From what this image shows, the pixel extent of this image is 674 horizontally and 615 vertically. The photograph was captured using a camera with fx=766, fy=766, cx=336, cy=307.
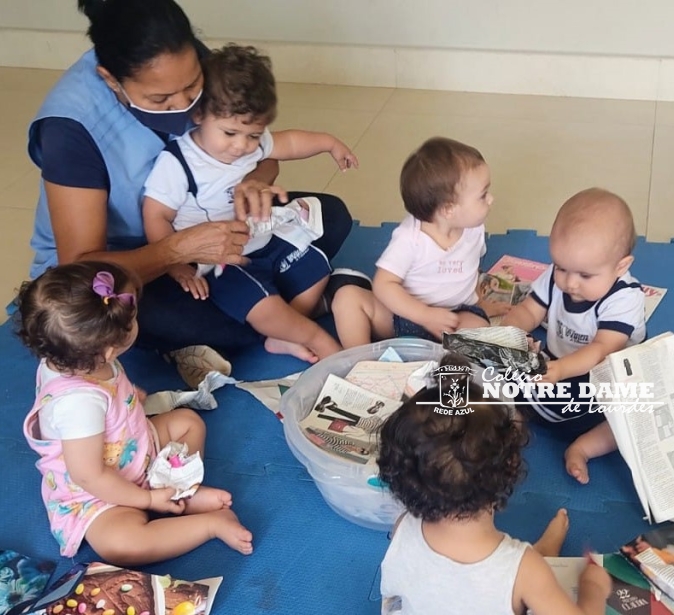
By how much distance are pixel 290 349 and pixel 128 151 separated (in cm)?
52

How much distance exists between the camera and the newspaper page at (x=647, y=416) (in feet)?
3.90

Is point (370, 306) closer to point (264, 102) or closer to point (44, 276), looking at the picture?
point (264, 102)

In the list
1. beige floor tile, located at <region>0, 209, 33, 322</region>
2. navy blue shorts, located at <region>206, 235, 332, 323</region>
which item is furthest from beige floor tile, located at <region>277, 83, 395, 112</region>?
navy blue shorts, located at <region>206, 235, 332, 323</region>

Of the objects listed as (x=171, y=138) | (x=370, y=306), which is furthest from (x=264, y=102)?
(x=370, y=306)

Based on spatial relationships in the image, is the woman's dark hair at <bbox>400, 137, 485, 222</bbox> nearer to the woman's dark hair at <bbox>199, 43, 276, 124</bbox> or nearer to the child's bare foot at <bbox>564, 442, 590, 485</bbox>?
the woman's dark hair at <bbox>199, 43, 276, 124</bbox>

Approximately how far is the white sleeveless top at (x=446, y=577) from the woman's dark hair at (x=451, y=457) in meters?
0.05

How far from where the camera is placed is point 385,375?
142 centimetres

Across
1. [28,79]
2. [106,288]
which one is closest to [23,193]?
[28,79]

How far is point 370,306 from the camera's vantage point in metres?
1.59

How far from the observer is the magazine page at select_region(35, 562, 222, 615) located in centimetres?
107

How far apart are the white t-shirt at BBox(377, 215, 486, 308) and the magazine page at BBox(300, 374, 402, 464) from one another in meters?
0.26

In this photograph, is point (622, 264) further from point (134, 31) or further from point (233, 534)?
point (134, 31)

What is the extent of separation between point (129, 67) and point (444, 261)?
26.7 inches

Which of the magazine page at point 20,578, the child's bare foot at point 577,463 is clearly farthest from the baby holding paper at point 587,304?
the magazine page at point 20,578
